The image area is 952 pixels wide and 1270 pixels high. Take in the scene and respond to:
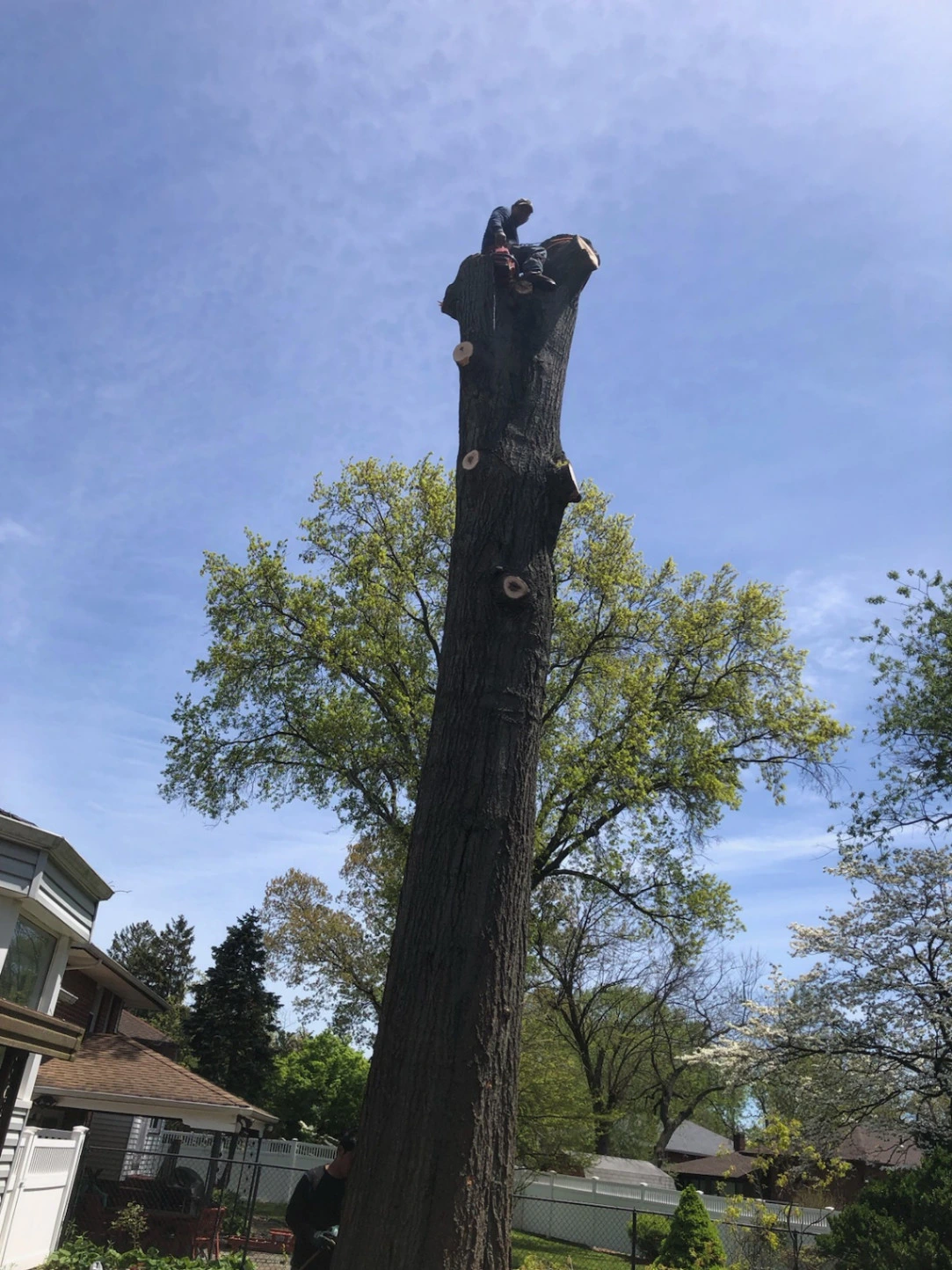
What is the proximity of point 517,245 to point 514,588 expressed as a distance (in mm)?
2016

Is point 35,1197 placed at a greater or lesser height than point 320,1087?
lesser

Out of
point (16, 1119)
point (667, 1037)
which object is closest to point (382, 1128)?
point (16, 1119)

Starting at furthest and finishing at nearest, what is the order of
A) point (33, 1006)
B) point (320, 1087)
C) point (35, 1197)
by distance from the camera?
point (320, 1087), point (35, 1197), point (33, 1006)

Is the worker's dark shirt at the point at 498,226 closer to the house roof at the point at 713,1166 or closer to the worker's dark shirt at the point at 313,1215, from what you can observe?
the worker's dark shirt at the point at 313,1215

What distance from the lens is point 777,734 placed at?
18344 mm

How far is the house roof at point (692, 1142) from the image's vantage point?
124 ft

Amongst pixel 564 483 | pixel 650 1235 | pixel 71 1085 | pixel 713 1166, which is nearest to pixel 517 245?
pixel 564 483

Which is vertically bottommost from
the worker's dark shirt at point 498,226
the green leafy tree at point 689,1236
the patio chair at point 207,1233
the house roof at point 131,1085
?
the patio chair at point 207,1233

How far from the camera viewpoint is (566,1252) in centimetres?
2069

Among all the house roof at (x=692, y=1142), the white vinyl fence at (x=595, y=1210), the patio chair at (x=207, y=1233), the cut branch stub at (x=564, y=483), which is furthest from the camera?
the house roof at (x=692, y=1142)

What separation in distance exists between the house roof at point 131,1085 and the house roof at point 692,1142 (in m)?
25.8

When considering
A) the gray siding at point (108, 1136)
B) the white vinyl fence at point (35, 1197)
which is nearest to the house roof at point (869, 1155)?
the gray siding at point (108, 1136)

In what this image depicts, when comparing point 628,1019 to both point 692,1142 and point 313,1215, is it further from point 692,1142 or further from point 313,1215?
point 313,1215

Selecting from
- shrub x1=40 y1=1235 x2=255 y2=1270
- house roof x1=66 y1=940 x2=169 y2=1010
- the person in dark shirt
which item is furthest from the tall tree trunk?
Result: house roof x1=66 y1=940 x2=169 y2=1010
